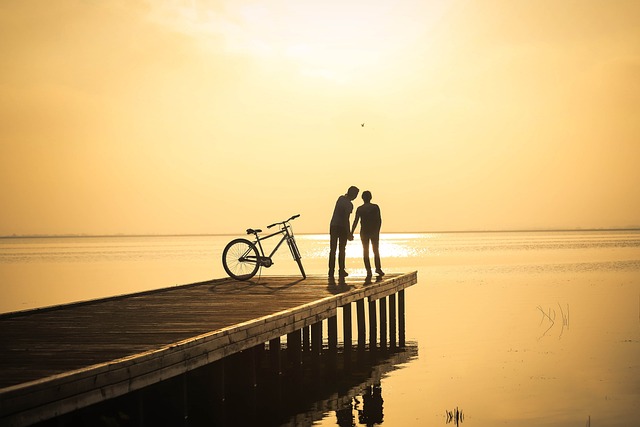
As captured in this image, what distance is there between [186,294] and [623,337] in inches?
541

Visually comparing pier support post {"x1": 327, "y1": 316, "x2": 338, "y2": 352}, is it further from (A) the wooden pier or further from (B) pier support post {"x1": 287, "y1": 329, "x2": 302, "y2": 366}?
(B) pier support post {"x1": 287, "y1": 329, "x2": 302, "y2": 366}

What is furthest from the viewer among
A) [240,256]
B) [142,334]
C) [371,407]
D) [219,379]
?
[240,256]

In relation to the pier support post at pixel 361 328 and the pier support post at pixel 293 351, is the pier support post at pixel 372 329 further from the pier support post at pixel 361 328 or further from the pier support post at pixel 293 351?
the pier support post at pixel 293 351

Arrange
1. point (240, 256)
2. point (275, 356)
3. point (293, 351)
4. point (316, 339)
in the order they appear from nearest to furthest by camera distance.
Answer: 1. point (275, 356)
2. point (293, 351)
3. point (316, 339)
4. point (240, 256)

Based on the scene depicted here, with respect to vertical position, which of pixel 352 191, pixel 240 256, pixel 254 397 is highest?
pixel 352 191

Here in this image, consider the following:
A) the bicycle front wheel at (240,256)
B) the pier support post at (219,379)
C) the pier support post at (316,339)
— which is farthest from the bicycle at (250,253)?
the pier support post at (219,379)

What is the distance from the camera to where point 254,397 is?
15859 millimetres

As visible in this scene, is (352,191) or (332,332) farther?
(332,332)

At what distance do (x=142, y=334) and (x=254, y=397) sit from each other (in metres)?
3.33

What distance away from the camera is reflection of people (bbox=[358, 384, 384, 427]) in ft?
52.3

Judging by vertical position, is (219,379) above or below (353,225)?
below

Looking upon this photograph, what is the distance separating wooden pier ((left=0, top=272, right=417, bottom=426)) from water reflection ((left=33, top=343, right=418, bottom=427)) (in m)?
0.60

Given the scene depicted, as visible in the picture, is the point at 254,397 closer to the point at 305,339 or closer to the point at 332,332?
the point at 305,339

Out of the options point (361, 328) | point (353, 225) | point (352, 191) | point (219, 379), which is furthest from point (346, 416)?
point (361, 328)
